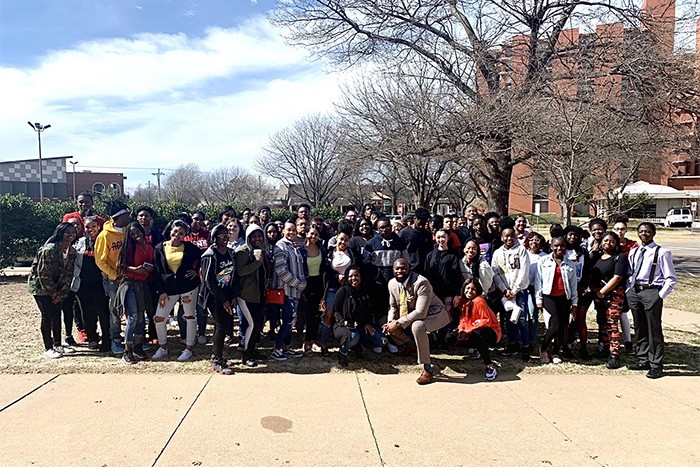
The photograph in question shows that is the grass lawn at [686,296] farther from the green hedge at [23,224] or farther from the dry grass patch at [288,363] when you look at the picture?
the green hedge at [23,224]

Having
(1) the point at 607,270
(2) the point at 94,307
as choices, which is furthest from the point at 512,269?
(2) the point at 94,307

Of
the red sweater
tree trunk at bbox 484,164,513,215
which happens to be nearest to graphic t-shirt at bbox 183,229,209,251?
the red sweater

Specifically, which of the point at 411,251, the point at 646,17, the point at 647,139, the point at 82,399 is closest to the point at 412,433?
the point at 411,251

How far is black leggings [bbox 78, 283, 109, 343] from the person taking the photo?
236 inches

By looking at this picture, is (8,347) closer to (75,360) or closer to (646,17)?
(75,360)

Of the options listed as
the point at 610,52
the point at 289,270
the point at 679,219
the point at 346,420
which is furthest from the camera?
the point at 679,219

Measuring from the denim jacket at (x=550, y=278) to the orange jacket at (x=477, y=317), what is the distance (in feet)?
2.62

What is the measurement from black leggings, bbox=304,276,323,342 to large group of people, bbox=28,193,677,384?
2 centimetres

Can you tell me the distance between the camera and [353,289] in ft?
19.1

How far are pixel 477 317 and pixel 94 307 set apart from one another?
474 centimetres

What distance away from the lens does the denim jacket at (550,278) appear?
19.4 feet

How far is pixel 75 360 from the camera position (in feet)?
18.9

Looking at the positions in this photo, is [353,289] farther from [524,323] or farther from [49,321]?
[49,321]

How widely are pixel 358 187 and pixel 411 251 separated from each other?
32422 millimetres
